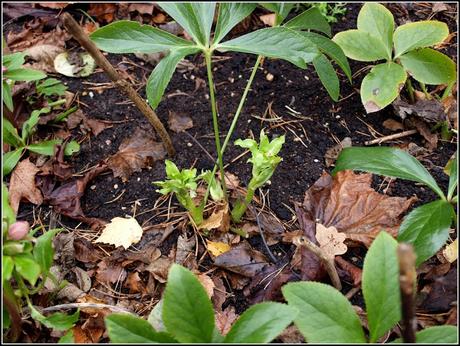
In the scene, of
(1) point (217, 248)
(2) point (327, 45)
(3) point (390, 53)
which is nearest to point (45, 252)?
(1) point (217, 248)

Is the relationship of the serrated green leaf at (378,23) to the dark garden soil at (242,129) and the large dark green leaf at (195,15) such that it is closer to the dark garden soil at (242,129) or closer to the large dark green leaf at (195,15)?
the dark garden soil at (242,129)

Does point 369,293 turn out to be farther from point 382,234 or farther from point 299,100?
point 299,100

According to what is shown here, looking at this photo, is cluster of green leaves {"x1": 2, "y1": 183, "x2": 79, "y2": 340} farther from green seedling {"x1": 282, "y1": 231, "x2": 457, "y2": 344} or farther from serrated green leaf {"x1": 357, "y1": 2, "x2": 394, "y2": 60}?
serrated green leaf {"x1": 357, "y1": 2, "x2": 394, "y2": 60}

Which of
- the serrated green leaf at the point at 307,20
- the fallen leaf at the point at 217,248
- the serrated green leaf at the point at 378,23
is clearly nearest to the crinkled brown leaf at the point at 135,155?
the fallen leaf at the point at 217,248

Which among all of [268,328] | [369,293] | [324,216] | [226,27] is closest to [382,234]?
[369,293]

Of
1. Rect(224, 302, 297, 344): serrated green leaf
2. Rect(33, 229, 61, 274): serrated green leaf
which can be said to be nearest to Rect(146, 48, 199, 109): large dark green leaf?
Rect(33, 229, 61, 274): serrated green leaf

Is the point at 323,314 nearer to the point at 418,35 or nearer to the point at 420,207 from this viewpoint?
the point at 420,207
